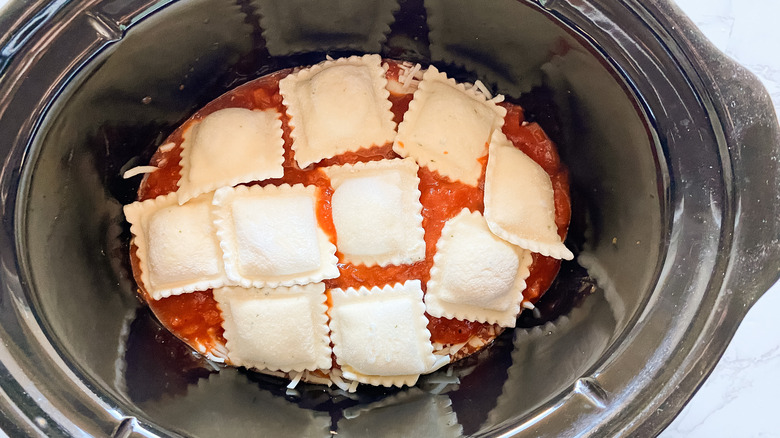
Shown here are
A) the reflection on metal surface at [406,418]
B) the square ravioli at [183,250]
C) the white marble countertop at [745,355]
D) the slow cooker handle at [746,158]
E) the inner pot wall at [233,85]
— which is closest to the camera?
the slow cooker handle at [746,158]

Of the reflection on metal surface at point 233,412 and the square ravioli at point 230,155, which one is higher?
the square ravioli at point 230,155

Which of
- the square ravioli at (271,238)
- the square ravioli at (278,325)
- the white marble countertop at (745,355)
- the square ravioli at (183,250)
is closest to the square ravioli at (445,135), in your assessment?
the square ravioli at (271,238)

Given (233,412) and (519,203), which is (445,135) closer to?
(519,203)

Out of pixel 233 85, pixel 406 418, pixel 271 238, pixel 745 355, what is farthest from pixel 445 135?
pixel 745 355

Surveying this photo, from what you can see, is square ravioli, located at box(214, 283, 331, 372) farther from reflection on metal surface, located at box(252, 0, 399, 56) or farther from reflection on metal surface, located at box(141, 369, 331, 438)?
reflection on metal surface, located at box(252, 0, 399, 56)

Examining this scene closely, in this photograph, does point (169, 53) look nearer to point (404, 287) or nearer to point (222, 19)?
point (222, 19)

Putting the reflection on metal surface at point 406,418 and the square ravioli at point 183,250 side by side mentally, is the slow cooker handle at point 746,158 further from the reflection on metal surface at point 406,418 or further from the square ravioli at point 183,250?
the square ravioli at point 183,250
